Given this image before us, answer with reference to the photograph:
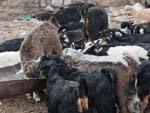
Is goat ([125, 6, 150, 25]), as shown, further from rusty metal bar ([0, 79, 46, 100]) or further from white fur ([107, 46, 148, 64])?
rusty metal bar ([0, 79, 46, 100])

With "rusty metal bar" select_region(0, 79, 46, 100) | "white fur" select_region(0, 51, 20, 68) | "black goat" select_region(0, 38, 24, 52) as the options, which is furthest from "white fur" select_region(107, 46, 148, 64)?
"black goat" select_region(0, 38, 24, 52)

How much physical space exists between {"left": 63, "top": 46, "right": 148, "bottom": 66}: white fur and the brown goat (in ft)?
0.93

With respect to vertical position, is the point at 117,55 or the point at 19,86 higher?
the point at 117,55

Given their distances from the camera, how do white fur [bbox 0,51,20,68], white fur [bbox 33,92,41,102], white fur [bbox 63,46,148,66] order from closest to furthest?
1. white fur [bbox 63,46,148,66]
2. white fur [bbox 33,92,41,102]
3. white fur [bbox 0,51,20,68]

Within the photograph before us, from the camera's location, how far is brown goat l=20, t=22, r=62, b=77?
8.26 metres

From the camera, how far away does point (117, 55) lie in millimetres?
7922

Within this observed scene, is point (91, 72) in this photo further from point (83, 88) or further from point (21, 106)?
point (21, 106)

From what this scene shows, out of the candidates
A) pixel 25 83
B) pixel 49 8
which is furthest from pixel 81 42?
pixel 49 8

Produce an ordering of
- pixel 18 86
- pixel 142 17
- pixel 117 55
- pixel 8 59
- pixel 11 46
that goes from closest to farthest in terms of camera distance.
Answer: pixel 18 86, pixel 117 55, pixel 8 59, pixel 11 46, pixel 142 17

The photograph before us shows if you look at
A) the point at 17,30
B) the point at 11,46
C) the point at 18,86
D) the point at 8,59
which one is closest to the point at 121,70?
the point at 18,86

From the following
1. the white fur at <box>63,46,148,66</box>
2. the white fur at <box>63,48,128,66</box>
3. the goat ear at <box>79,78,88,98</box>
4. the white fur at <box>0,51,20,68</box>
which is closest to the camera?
the goat ear at <box>79,78,88,98</box>

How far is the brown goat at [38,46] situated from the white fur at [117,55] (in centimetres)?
28

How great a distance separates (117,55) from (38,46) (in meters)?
1.48

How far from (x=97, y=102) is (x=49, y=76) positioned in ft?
3.28
